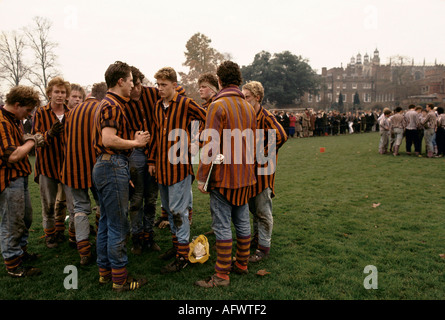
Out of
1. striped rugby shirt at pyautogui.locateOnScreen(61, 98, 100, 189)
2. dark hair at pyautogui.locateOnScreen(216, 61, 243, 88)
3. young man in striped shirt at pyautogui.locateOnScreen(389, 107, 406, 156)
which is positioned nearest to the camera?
dark hair at pyautogui.locateOnScreen(216, 61, 243, 88)

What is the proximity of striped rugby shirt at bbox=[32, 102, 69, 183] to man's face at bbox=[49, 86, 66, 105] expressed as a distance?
129mm

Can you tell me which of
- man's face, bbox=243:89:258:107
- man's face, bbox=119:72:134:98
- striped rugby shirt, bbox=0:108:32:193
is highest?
man's face, bbox=119:72:134:98

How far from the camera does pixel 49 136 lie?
4246mm

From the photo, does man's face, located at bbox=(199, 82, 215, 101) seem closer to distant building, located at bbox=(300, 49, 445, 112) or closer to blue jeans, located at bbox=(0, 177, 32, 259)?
blue jeans, located at bbox=(0, 177, 32, 259)

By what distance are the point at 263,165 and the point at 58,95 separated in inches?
118

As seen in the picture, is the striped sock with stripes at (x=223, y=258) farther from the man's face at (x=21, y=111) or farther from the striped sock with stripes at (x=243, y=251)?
the man's face at (x=21, y=111)

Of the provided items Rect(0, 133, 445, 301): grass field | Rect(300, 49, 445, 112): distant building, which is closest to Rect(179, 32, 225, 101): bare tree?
Rect(300, 49, 445, 112): distant building

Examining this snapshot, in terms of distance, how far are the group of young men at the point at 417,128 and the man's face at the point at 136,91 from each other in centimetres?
1241

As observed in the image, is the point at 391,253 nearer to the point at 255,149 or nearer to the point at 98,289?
the point at 255,149

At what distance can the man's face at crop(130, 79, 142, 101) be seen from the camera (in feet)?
13.6

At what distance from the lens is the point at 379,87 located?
86812 millimetres

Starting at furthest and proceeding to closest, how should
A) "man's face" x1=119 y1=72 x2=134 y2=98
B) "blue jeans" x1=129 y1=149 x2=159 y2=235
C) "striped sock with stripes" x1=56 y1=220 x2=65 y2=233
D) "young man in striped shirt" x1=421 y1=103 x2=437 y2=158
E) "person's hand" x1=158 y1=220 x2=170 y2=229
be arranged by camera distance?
"young man in striped shirt" x1=421 y1=103 x2=437 y2=158, "person's hand" x1=158 y1=220 x2=170 y2=229, "striped sock with stripes" x1=56 y1=220 x2=65 y2=233, "blue jeans" x1=129 y1=149 x2=159 y2=235, "man's face" x1=119 y1=72 x2=134 y2=98

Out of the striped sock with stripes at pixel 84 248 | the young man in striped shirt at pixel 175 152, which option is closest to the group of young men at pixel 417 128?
the young man in striped shirt at pixel 175 152
